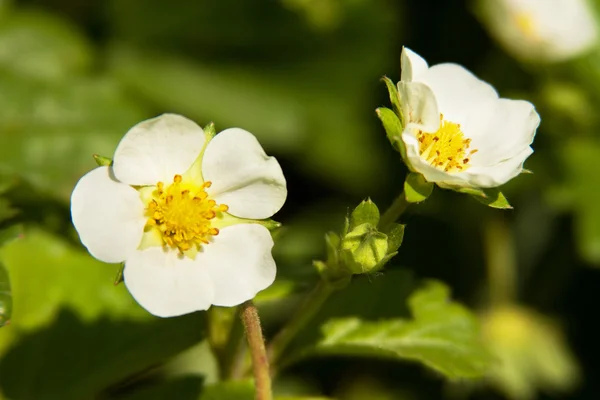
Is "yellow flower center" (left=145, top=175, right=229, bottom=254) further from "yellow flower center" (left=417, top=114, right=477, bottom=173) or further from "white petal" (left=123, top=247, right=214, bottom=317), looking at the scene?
"yellow flower center" (left=417, top=114, right=477, bottom=173)

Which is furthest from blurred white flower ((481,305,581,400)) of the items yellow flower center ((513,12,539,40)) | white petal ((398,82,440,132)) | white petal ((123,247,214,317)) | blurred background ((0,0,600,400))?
white petal ((123,247,214,317))

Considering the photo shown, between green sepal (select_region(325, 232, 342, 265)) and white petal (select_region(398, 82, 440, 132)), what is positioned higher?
white petal (select_region(398, 82, 440, 132))

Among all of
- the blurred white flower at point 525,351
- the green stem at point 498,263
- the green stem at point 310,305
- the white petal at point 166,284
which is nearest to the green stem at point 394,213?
the green stem at point 310,305

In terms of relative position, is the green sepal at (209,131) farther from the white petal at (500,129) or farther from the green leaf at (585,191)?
the green leaf at (585,191)

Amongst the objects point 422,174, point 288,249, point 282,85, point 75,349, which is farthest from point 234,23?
point 422,174

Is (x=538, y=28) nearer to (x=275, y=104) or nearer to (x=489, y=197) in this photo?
(x=275, y=104)

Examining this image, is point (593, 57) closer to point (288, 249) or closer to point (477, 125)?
point (288, 249)

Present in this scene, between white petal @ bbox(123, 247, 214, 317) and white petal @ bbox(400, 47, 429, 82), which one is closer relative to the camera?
white petal @ bbox(123, 247, 214, 317)
